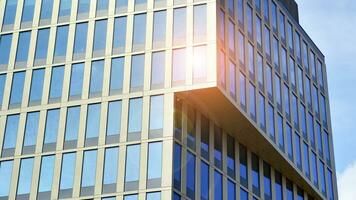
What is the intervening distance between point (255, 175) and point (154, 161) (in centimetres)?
1236

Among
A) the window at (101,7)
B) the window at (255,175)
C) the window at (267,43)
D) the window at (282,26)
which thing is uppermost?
the window at (282,26)

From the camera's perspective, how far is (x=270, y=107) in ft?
186

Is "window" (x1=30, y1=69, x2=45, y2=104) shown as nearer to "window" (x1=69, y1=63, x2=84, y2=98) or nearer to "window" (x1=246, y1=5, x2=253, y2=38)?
"window" (x1=69, y1=63, x2=84, y2=98)

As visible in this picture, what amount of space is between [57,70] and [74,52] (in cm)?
164

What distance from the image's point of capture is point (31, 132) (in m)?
49.7

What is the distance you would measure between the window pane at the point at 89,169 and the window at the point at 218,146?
8.32m

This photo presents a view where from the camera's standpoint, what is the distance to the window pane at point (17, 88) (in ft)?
168

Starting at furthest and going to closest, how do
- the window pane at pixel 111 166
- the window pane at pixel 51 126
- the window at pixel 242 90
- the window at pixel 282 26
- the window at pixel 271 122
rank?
1. the window at pixel 282 26
2. the window at pixel 271 122
3. the window at pixel 242 90
4. the window pane at pixel 51 126
5. the window pane at pixel 111 166

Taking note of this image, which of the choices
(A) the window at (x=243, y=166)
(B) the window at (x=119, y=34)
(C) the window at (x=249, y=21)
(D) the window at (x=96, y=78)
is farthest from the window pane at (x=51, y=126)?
(C) the window at (x=249, y=21)

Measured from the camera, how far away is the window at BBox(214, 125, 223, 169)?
2007 inches

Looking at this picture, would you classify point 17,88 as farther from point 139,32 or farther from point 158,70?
point 158,70

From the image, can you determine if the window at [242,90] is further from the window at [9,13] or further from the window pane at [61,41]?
the window at [9,13]

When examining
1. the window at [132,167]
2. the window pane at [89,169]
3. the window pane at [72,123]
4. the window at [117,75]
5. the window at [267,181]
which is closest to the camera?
the window at [132,167]

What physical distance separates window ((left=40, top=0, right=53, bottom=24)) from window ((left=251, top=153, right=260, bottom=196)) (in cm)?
1749
